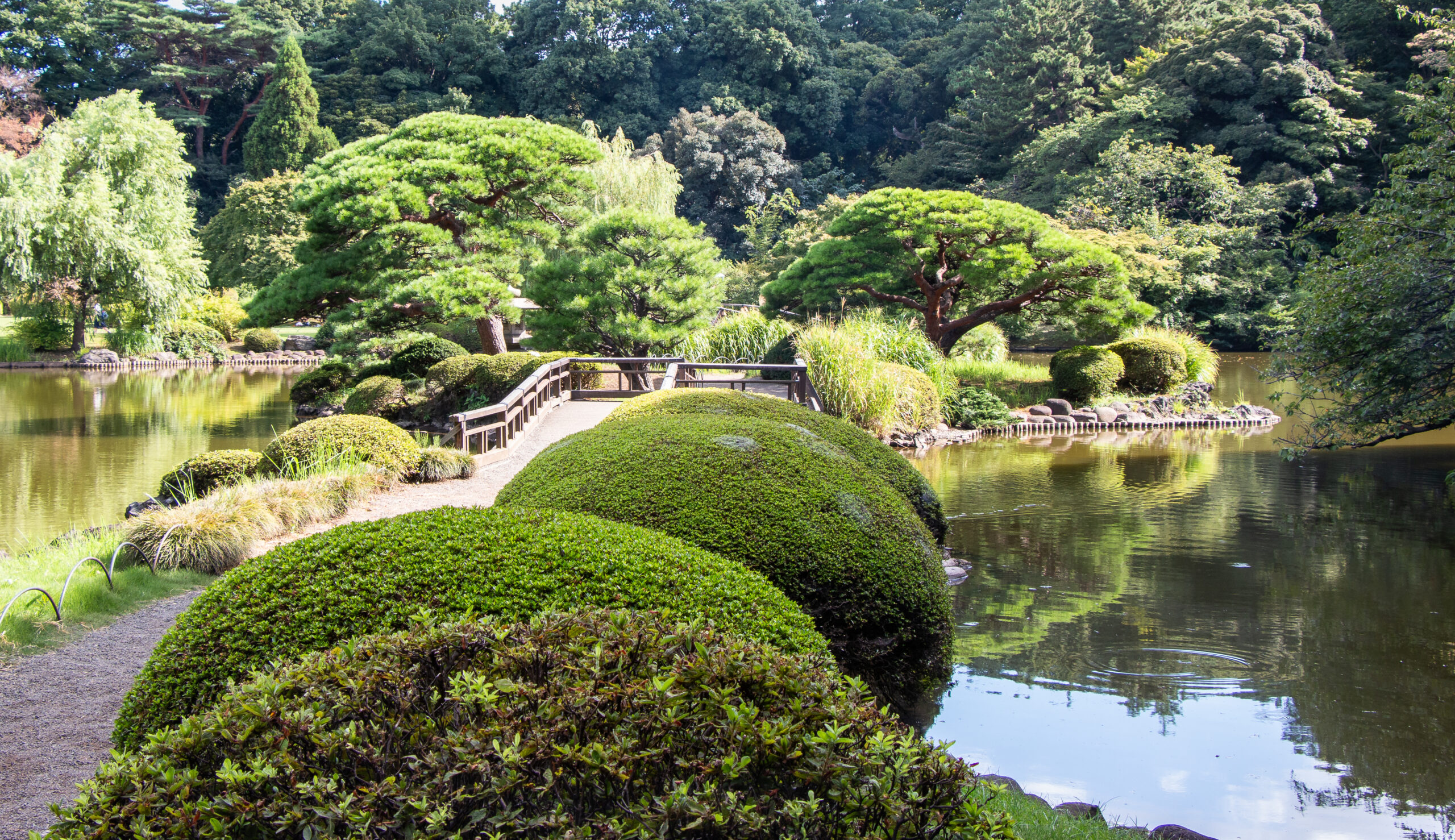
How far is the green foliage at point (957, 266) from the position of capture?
1972 centimetres

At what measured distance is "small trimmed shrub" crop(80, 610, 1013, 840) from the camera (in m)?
1.72

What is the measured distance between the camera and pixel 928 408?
1700 centimetres

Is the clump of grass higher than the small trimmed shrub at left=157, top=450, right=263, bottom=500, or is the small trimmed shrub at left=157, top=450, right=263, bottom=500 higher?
the small trimmed shrub at left=157, top=450, right=263, bottom=500

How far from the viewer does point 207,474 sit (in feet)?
32.3

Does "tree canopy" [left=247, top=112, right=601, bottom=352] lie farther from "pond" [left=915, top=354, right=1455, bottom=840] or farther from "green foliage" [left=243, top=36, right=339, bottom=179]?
"green foliage" [left=243, top=36, right=339, bottom=179]

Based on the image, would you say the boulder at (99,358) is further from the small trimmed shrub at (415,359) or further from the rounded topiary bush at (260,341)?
the small trimmed shrub at (415,359)

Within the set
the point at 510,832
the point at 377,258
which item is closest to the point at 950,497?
the point at 510,832

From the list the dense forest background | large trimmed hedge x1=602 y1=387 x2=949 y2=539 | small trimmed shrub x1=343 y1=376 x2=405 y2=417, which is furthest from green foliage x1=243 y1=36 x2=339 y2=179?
large trimmed hedge x1=602 y1=387 x2=949 y2=539

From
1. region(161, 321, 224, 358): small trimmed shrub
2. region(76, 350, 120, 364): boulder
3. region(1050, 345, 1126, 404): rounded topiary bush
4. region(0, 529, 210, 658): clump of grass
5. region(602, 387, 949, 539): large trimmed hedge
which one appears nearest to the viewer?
region(0, 529, 210, 658): clump of grass

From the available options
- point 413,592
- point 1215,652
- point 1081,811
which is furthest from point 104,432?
point 1081,811

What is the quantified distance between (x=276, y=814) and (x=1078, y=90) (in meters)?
41.7

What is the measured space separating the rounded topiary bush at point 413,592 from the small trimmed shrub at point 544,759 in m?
0.57

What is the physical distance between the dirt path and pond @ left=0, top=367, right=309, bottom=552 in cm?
472

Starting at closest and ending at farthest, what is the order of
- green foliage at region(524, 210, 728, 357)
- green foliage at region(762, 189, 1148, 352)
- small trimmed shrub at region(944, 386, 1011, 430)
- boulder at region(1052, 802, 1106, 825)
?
boulder at region(1052, 802, 1106, 825)
small trimmed shrub at region(944, 386, 1011, 430)
green foliage at region(524, 210, 728, 357)
green foliage at region(762, 189, 1148, 352)
